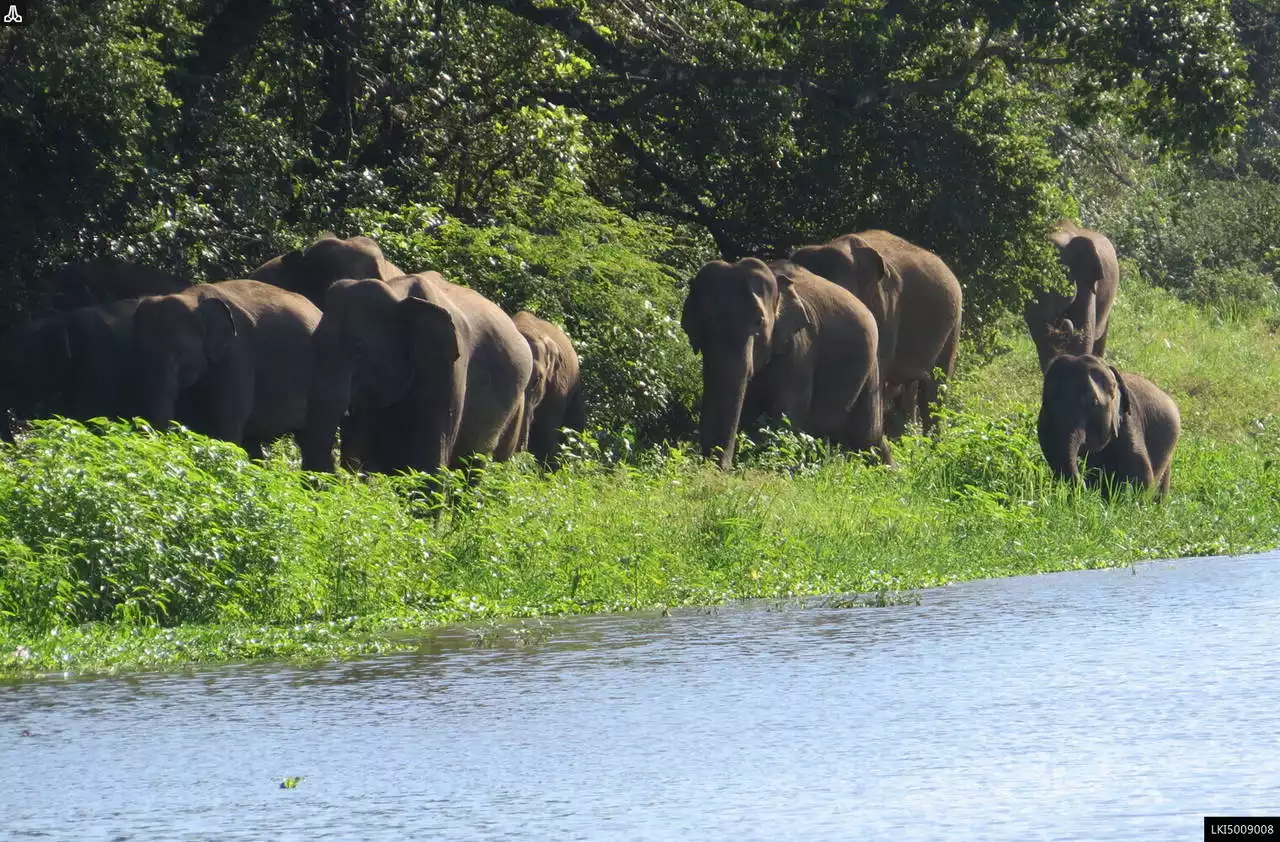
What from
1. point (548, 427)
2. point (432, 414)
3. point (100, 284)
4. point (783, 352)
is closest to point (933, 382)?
point (783, 352)

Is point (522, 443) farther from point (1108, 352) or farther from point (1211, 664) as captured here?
point (1108, 352)

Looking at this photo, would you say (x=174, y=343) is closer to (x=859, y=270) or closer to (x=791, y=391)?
(x=791, y=391)

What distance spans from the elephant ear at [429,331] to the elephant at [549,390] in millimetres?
2662

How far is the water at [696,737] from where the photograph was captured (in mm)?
6375

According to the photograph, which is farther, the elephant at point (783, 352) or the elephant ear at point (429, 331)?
→ the elephant at point (783, 352)

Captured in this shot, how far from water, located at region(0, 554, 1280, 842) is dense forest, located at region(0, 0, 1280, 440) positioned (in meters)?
8.29

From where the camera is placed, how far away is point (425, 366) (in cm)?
1489

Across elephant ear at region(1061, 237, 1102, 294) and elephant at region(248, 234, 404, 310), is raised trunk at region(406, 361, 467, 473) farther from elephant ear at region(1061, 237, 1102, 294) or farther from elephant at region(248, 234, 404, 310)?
elephant ear at region(1061, 237, 1102, 294)

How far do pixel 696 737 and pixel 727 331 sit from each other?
374 inches

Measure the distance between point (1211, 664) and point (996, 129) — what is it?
13.8 metres

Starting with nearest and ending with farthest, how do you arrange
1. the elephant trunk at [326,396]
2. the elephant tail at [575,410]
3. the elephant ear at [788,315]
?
the elephant trunk at [326,396] → the elephant ear at [788,315] → the elephant tail at [575,410]

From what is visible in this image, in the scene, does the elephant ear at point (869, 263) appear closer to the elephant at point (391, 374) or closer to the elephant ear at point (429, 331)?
the elephant at point (391, 374)

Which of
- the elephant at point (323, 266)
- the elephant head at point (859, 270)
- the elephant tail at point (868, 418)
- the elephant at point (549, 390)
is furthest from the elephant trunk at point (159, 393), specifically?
the elephant head at point (859, 270)

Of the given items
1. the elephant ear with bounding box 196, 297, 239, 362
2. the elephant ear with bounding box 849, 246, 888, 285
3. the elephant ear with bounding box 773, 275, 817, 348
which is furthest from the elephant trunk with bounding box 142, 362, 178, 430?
the elephant ear with bounding box 849, 246, 888, 285
